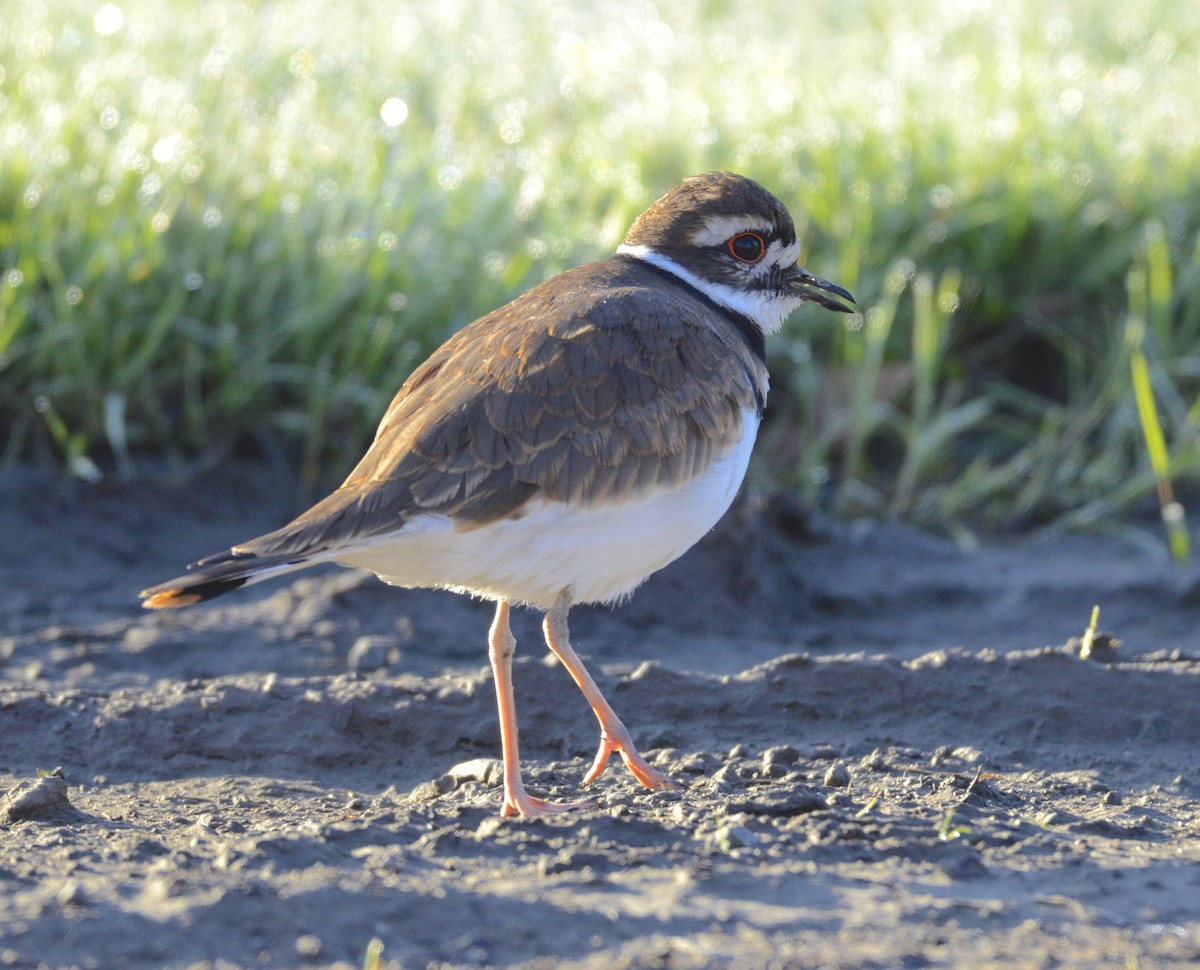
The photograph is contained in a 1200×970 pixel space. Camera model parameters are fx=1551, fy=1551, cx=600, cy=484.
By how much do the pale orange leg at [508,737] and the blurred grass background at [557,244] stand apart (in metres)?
2.43

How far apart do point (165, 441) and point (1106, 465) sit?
4.20 metres

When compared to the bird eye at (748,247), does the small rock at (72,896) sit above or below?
below

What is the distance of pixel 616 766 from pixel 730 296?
1.49 m

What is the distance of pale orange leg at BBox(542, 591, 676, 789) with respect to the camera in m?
4.20

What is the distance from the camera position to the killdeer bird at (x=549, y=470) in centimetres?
381

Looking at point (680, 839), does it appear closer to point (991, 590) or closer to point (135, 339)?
point (991, 590)

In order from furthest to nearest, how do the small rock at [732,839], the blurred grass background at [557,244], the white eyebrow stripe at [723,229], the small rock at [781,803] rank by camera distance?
1. the blurred grass background at [557,244]
2. the white eyebrow stripe at [723,229]
3. the small rock at [781,803]
4. the small rock at [732,839]

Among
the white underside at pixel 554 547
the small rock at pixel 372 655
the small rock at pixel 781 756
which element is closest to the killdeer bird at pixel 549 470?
the white underside at pixel 554 547

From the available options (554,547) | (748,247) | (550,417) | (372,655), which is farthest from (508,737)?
(748,247)

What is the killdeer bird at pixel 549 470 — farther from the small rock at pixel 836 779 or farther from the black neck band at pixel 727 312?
the small rock at pixel 836 779

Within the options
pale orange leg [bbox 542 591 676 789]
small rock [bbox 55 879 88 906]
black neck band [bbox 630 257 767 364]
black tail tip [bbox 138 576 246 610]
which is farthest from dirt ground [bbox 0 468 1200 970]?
black neck band [bbox 630 257 767 364]

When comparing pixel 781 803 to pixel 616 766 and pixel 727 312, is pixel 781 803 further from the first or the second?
pixel 727 312

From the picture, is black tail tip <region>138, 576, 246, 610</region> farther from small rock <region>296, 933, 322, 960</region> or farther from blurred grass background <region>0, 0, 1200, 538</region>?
blurred grass background <region>0, 0, 1200, 538</region>

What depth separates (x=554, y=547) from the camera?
3.92 metres
